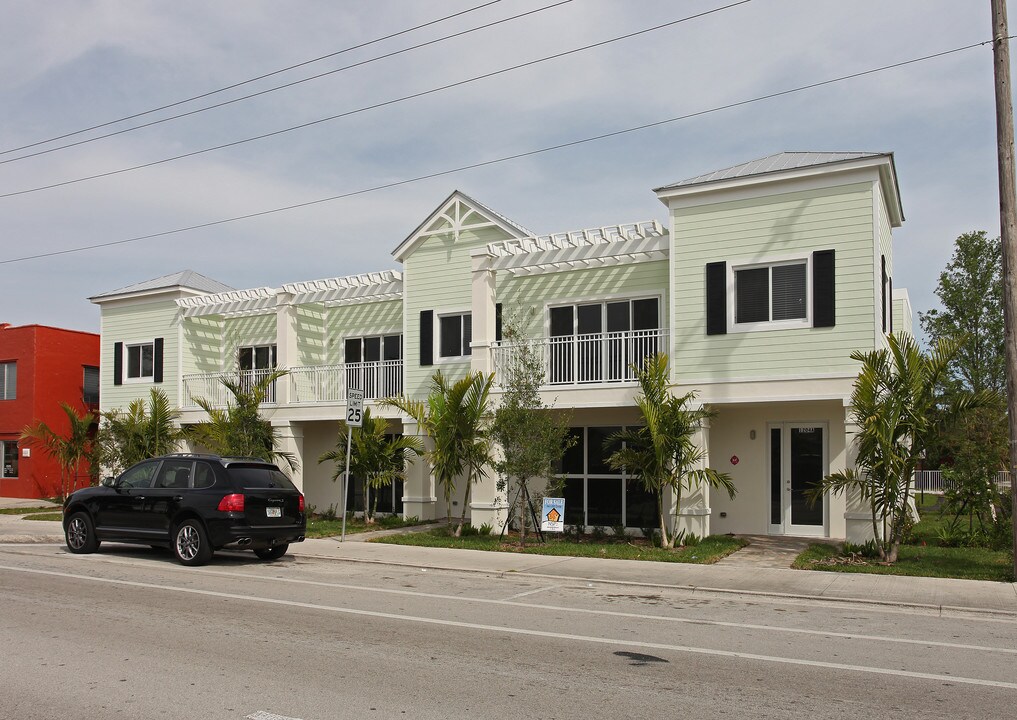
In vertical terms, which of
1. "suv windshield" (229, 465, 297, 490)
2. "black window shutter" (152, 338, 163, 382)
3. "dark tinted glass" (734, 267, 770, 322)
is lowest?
"suv windshield" (229, 465, 297, 490)

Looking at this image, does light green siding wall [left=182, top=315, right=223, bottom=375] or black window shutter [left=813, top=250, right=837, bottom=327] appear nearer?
black window shutter [left=813, top=250, right=837, bottom=327]

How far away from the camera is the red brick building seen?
32.1 m

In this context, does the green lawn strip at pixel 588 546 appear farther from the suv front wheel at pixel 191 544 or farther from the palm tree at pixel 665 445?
the suv front wheel at pixel 191 544

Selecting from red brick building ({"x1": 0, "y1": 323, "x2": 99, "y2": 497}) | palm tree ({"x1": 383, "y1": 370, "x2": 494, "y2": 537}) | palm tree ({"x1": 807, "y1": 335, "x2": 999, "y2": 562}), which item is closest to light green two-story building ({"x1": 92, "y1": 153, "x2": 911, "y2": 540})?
palm tree ({"x1": 383, "y1": 370, "x2": 494, "y2": 537})

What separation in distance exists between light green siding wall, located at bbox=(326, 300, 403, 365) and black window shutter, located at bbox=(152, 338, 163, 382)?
6145 mm

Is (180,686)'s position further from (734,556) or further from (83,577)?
(734,556)

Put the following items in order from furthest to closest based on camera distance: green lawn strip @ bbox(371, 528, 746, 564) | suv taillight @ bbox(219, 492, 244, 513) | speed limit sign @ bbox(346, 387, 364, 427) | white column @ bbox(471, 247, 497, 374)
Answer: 1. white column @ bbox(471, 247, 497, 374)
2. speed limit sign @ bbox(346, 387, 364, 427)
3. green lawn strip @ bbox(371, 528, 746, 564)
4. suv taillight @ bbox(219, 492, 244, 513)

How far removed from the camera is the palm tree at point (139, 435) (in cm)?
2558

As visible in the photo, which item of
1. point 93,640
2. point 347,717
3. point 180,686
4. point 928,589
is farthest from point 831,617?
point 93,640

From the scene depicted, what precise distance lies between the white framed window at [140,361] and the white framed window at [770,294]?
19.0 m

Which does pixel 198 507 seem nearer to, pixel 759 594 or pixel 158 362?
pixel 759 594

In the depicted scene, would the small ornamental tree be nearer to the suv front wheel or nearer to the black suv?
the black suv

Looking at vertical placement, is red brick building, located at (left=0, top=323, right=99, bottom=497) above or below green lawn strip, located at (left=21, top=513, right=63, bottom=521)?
above

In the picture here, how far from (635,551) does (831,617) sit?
5.90m
